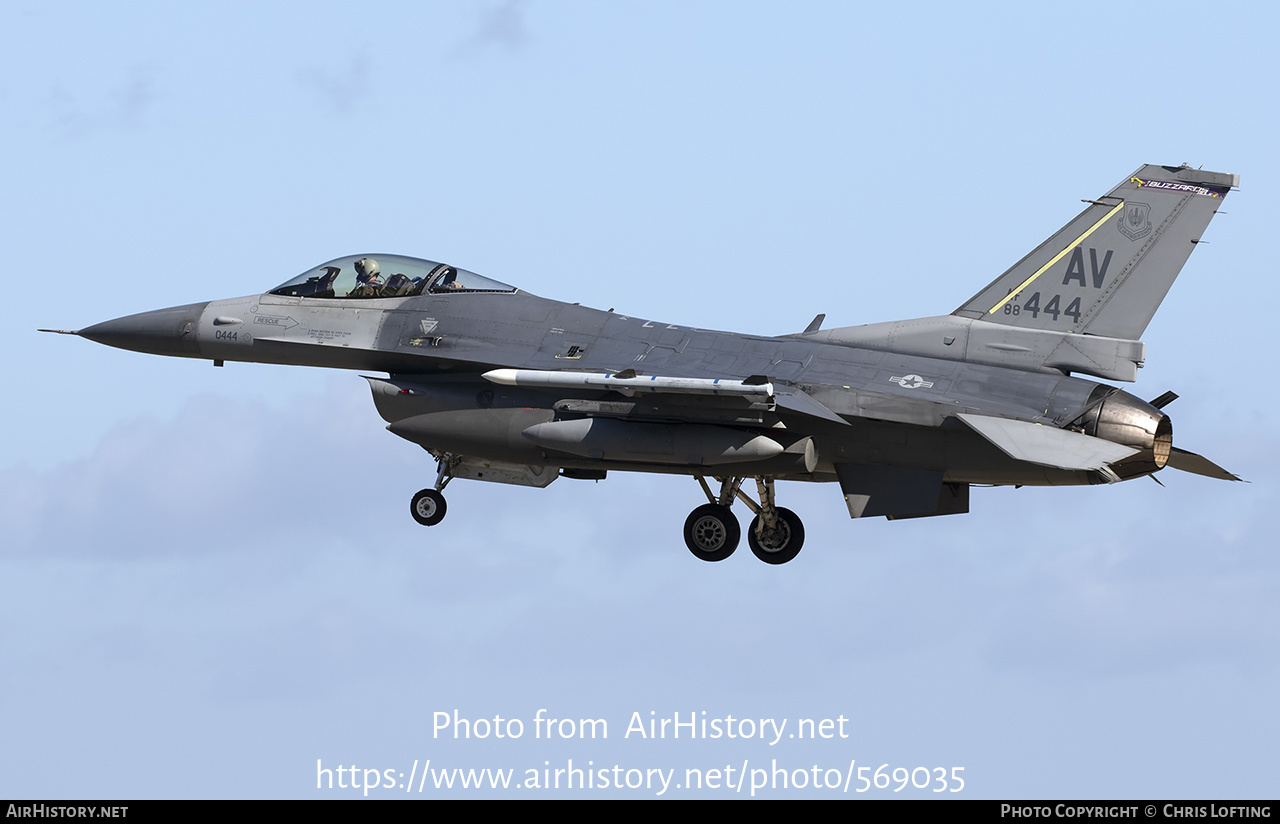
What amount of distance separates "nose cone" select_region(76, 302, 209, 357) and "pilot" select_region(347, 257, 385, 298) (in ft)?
7.34

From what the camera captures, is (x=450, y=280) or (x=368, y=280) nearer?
(x=450, y=280)

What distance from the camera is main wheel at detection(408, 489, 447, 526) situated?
25.4 metres

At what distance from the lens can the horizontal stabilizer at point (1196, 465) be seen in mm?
23219

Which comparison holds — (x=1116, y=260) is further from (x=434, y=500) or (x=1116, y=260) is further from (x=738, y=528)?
(x=434, y=500)

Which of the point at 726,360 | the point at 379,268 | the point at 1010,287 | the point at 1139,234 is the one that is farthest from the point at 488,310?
the point at 1139,234

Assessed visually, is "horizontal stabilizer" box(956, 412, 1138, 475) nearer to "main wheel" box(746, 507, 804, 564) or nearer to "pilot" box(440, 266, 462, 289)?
"main wheel" box(746, 507, 804, 564)

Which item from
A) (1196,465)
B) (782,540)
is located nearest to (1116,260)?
(1196,465)

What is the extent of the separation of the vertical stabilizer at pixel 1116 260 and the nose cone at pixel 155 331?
10647 mm

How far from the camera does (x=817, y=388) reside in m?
23.5

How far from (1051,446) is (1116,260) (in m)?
3.29

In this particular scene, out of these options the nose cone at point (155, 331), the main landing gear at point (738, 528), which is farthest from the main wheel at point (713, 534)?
the nose cone at point (155, 331)

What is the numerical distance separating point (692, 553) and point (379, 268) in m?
A: 5.94

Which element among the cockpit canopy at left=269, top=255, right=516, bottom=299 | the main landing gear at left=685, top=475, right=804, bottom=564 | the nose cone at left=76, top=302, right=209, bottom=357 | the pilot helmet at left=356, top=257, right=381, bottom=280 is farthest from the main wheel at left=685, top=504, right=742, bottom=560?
the nose cone at left=76, top=302, right=209, bottom=357

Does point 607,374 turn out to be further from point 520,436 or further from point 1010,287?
point 1010,287
